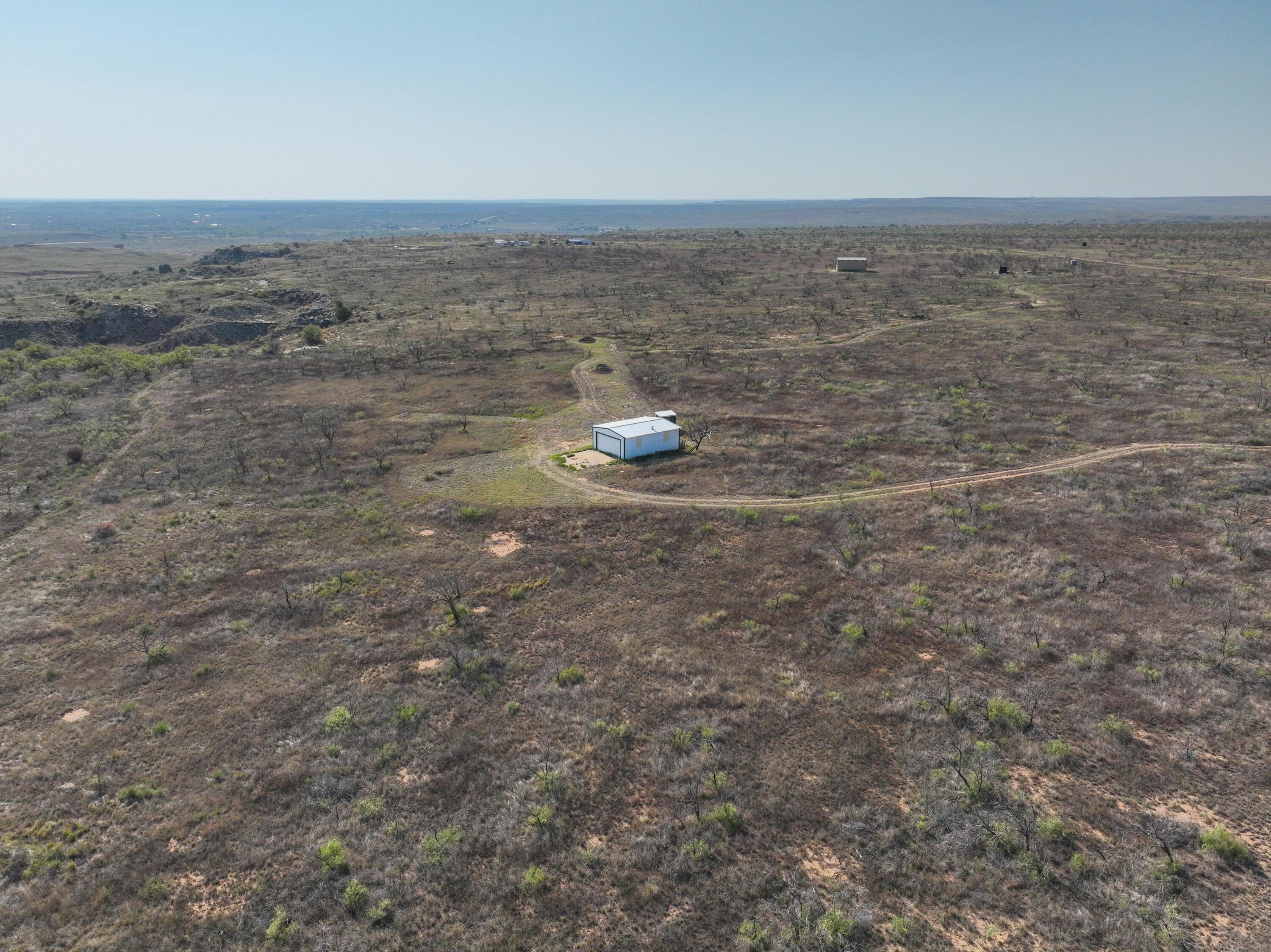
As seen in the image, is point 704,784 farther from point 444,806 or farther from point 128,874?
point 128,874

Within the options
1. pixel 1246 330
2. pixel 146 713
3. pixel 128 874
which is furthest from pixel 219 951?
pixel 1246 330

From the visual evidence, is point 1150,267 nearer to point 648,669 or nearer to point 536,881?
point 648,669

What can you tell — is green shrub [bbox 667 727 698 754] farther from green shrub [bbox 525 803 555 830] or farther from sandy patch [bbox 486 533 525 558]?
sandy patch [bbox 486 533 525 558]

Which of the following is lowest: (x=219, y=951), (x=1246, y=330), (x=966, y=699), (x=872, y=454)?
(x=219, y=951)

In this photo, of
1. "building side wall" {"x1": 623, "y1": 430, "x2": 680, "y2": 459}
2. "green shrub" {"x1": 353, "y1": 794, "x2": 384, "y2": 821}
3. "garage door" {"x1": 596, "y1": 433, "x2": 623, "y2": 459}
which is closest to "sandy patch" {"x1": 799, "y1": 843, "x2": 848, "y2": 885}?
"green shrub" {"x1": 353, "y1": 794, "x2": 384, "y2": 821}

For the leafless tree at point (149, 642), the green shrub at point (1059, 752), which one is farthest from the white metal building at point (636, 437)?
the green shrub at point (1059, 752)

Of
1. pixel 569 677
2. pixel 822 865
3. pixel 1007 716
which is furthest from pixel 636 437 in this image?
pixel 822 865
